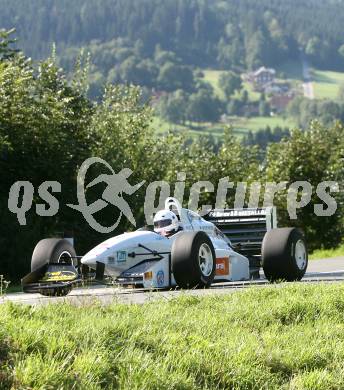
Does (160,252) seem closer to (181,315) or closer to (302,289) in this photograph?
(302,289)

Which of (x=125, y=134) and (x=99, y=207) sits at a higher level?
(x=125, y=134)

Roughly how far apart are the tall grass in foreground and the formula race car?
3.96 m

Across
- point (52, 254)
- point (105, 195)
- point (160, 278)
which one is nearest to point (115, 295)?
point (160, 278)

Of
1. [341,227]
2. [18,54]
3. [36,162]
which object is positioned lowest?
[341,227]

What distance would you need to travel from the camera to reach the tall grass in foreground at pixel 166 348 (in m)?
6.12

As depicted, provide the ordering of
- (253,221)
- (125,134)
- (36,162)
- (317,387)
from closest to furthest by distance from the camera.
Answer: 1. (317,387)
2. (253,221)
3. (36,162)
4. (125,134)

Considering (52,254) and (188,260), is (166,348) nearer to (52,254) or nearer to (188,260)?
(188,260)

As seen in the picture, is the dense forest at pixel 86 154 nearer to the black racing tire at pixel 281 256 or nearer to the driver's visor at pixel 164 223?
the driver's visor at pixel 164 223

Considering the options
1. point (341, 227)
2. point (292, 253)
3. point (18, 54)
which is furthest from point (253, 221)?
point (341, 227)

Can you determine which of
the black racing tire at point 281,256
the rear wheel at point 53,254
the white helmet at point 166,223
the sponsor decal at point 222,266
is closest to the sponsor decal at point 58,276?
the rear wheel at point 53,254

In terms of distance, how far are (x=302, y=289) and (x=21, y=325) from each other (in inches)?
226

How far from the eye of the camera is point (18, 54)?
35094 mm

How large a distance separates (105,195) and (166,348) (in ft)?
76.7

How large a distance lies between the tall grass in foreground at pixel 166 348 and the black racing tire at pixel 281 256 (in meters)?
5.24
